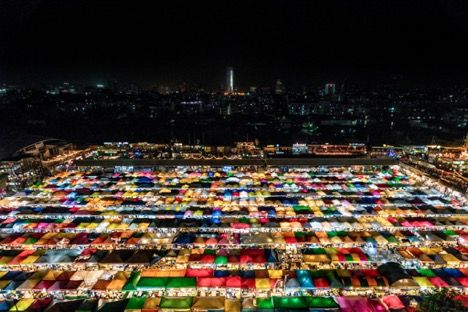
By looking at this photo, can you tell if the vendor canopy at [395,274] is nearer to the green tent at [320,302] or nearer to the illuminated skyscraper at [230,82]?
the green tent at [320,302]

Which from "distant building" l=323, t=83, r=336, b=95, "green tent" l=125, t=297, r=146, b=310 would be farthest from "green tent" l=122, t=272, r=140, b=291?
"distant building" l=323, t=83, r=336, b=95

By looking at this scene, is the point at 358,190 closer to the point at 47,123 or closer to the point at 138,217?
the point at 138,217

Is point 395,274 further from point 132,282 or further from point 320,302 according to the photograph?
point 132,282

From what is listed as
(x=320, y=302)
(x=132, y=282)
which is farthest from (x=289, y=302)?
(x=132, y=282)

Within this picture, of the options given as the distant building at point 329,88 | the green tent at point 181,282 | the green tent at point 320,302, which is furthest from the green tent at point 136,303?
the distant building at point 329,88

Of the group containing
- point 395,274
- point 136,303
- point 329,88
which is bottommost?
point 136,303

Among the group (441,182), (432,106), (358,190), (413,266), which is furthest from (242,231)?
(432,106)

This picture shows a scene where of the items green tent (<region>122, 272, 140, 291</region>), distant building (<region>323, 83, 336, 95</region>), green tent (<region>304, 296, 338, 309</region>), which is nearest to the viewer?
green tent (<region>304, 296, 338, 309</region>)

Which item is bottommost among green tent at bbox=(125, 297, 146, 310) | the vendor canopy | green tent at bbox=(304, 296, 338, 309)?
green tent at bbox=(125, 297, 146, 310)

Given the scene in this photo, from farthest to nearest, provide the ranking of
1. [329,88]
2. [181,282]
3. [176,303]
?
1. [329,88]
2. [181,282]
3. [176,303]

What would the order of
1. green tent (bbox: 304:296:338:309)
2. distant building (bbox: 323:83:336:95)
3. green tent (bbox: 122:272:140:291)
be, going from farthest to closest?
distant building (bbox: 323:83:336:95), green tent (bbox: 122:272:140:291), green tent (bbox: 304:296:338:309)

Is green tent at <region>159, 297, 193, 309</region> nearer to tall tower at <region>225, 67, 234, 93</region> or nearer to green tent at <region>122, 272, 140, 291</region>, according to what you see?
green tent at <region>122, 272, 140, 291</region>
